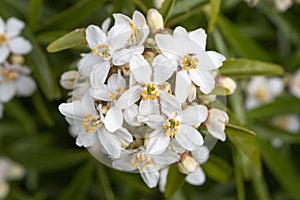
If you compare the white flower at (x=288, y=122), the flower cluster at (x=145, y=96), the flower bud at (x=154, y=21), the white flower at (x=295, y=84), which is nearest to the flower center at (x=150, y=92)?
the flower cluster at (x=145, y=96)

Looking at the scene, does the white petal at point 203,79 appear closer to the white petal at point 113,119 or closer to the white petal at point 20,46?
the white petal at point 113,119

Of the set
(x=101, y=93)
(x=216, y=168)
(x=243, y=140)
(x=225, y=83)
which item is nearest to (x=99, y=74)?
(x=101, y=93)

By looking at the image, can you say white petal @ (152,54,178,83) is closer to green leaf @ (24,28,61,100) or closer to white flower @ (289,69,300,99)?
green leaf @ (24,28,61,100)

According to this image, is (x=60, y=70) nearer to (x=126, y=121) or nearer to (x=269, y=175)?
(x=126, y=121)

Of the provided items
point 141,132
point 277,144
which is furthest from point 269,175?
point 141,132

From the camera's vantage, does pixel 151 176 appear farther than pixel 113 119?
Yes

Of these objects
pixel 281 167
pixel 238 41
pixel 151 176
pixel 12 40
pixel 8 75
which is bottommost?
pixel 281 167

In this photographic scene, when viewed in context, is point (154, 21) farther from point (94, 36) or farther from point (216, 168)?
point (216, 168)
